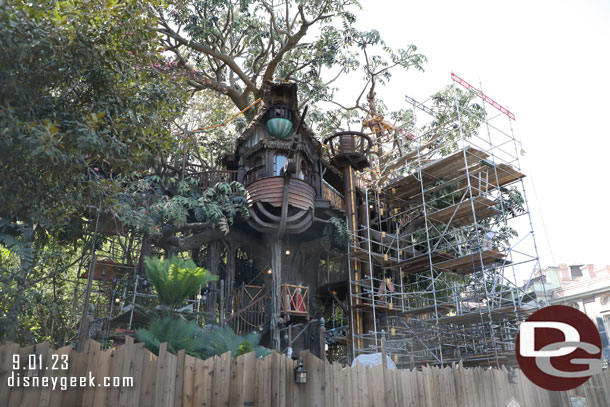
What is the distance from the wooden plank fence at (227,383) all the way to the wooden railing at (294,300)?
858 centimetres

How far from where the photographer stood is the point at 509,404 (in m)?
7.61

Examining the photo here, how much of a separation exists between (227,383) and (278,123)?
Result: 42.7ft

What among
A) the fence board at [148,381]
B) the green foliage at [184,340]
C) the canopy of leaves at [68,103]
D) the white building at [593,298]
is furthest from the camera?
the white building at [593,298]

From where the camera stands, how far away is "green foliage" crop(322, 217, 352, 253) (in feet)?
55.5

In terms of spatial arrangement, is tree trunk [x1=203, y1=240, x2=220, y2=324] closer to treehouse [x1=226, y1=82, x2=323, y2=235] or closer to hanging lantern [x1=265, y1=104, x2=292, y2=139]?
treehouse [x1=226, y1=82, x2=323, y2=235]

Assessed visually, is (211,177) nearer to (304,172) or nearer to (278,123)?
(278,123)

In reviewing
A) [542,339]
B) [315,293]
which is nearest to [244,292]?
[315,293]

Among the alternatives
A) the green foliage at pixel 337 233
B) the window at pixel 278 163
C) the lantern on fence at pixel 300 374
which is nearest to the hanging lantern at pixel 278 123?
the window at pixel 278 163

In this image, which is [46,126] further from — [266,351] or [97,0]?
[266,351]

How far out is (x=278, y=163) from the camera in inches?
665

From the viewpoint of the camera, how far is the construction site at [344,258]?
1530 cm

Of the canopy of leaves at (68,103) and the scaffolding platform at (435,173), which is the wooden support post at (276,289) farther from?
the canopy of leaves at (68,103)

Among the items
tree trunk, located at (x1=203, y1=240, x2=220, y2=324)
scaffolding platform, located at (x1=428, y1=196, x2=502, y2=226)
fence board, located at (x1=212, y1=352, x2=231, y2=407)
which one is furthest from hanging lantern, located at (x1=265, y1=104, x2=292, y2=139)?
fence board, located at (x1=212, y1=352, x2=231, y2=407)

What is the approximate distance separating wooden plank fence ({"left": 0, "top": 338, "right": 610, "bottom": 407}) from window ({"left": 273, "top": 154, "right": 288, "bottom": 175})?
10.7 meters
